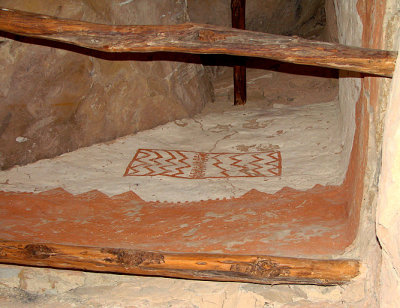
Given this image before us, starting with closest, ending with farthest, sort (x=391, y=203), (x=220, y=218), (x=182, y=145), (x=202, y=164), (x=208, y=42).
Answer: (x=391, y=203), (x=208, y=42), (x=220, y=218), (x=202, y=164), (x=182, y=145)

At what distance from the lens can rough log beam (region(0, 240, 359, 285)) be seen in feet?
9.66

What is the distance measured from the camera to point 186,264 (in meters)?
3.01

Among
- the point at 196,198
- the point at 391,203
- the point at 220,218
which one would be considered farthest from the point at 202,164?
the point at 391,203

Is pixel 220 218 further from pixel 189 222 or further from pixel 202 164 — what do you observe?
pixel 202 164

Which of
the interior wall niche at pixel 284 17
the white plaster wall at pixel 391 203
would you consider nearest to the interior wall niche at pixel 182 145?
the white plaster wall at pixel 391 203

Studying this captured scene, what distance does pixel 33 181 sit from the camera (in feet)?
13.6

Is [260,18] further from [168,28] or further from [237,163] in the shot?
[168,28]

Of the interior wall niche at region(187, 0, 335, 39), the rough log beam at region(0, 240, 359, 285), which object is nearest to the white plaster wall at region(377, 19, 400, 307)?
the rough log beam at region(0, 240, 359, 285)

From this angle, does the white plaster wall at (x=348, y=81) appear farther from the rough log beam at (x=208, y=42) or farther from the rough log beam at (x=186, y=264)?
Answer: the rough log beam at (x=186, y=264)

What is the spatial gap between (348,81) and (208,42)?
1.33 m

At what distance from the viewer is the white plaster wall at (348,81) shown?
3.44m

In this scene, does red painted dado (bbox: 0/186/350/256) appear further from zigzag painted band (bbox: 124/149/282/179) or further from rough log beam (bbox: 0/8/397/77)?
rough log beam (bbox: 0/8/397/77)

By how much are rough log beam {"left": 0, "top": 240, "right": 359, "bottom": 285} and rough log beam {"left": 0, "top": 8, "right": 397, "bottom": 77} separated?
3.25ft

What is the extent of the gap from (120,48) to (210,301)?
1430mm
